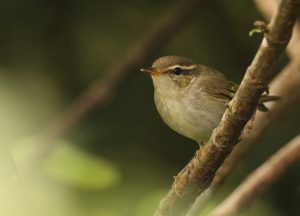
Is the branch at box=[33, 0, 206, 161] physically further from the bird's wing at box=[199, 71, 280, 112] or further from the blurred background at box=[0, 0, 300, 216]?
the bird's wing at box=[199, 71, 280, 112]

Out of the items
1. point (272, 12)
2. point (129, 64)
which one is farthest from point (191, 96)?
point (129, 64)

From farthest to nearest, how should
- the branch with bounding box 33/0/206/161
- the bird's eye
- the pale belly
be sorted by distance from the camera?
the branch with bounding box 33/0/206/161 < the bird's eye < the pale belly

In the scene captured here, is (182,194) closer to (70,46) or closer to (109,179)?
(109,179)

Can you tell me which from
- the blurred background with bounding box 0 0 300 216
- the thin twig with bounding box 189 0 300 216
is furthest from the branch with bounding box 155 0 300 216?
the blurred background with bounding box 0 0 300 216

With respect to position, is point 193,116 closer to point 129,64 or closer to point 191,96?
point 191,96

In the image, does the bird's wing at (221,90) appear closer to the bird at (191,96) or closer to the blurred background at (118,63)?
the bird at (191,96)

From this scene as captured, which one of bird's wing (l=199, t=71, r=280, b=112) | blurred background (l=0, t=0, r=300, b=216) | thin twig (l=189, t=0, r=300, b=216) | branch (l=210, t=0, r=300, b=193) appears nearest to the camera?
bird's wing (l=199, t=71, r=280, b=112)

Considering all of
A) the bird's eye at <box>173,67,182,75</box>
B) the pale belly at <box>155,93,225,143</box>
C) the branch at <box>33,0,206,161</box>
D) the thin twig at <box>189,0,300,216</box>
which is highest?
the branch at <box>33,0,206,161</box>

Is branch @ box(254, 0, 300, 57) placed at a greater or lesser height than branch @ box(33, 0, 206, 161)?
lesser

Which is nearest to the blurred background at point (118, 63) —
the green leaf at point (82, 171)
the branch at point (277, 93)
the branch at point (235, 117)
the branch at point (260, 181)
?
the branch at point (277, 93)

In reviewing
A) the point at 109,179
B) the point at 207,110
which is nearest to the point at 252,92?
the point at 207,110
